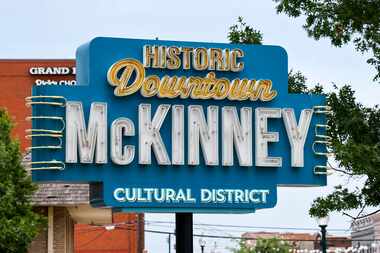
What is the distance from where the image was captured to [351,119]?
Answer: 19359mm

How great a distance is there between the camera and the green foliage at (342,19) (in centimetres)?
1905

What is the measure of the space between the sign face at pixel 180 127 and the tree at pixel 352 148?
0.43m

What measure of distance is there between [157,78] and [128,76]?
524 mm

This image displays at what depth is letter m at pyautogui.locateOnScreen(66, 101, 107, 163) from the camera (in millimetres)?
18062

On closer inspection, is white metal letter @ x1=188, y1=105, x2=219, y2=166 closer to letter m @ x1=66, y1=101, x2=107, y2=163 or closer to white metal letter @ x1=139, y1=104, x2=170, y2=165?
white metal letter @ x1=139, y1=104, x2=170, y2=165

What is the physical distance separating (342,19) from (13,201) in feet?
30.2

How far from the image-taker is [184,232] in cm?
1897

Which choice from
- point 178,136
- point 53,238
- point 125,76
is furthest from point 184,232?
point 53,238

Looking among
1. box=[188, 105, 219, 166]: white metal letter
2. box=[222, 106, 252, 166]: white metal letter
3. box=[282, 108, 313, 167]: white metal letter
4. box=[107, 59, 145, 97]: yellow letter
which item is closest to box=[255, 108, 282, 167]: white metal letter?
box=[222, 106, 252, 166]: white metal letter

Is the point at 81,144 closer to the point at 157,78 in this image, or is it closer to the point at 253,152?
the point at 157,78

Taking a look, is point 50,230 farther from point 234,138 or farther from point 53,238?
point 234,138

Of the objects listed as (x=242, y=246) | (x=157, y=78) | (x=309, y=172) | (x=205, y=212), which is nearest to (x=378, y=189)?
(x=309, y=172)

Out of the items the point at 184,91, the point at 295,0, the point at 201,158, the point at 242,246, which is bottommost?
the point at 242,246

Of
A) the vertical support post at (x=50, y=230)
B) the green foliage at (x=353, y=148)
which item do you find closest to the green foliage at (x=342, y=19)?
the green foliage at (x=353, y=148)
